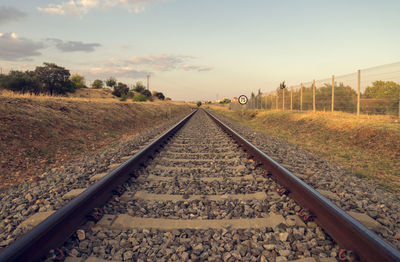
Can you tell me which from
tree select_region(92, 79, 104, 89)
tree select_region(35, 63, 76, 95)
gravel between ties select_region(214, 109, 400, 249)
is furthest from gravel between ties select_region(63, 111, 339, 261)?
tree select_region(92, 79, 104, 89)

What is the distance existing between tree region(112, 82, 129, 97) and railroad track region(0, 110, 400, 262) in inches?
2819

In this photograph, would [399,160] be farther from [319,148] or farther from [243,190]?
[243,190]

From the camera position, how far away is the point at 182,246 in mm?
2260

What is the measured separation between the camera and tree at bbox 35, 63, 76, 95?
1458 inches

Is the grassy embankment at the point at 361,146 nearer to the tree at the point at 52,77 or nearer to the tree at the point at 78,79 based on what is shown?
the tree at the point at 52,77

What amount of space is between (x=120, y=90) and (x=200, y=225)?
7433cm

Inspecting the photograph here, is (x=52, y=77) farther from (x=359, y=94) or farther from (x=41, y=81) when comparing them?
(x=359, y=94)

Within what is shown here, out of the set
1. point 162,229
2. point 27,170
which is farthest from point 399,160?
point 27,170

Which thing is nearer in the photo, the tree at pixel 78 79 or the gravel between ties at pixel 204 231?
the gravel between ties at pixel 204 231

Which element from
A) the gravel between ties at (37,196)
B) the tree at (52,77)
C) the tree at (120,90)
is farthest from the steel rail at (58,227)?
the tree at (120,90)

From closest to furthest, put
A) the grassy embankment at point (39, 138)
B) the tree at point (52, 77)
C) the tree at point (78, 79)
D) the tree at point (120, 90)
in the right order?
the grassy embankment at point (39, 138)
the tree at point (52, 77)
the tree at point (78, 79)
the tree at point (120, 90)

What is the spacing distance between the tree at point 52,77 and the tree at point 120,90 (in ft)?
97.3

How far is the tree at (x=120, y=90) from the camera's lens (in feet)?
234

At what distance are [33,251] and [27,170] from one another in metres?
4.63
